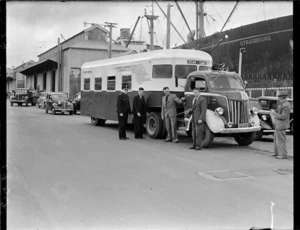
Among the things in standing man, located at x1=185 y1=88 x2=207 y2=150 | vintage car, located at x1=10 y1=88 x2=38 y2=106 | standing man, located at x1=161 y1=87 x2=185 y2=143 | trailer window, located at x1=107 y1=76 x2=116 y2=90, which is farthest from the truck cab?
vintage car, located at x1=10 y1=88 x2=38 y2=106

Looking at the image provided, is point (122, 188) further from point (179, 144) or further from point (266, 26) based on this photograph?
point (266, 26)

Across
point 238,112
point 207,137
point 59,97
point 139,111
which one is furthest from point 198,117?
point 59,97

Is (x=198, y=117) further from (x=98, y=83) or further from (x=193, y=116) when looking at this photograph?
(x=98, y=83)

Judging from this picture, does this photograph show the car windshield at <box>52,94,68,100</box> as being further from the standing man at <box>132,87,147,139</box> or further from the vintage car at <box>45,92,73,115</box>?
the standing man at <box>132,87,147,139</box>

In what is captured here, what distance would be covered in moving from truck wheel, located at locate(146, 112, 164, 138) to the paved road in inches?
80.6

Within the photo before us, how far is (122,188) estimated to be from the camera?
620 centimetres

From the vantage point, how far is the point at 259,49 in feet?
78.2

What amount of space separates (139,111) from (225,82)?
3.35 metres

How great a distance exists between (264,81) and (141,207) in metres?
17.2

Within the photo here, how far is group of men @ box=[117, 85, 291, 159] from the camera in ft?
31.1

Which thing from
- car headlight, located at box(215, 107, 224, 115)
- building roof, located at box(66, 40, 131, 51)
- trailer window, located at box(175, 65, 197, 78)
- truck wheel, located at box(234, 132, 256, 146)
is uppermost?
building roof, located at box(66, 40, 131, 51)
